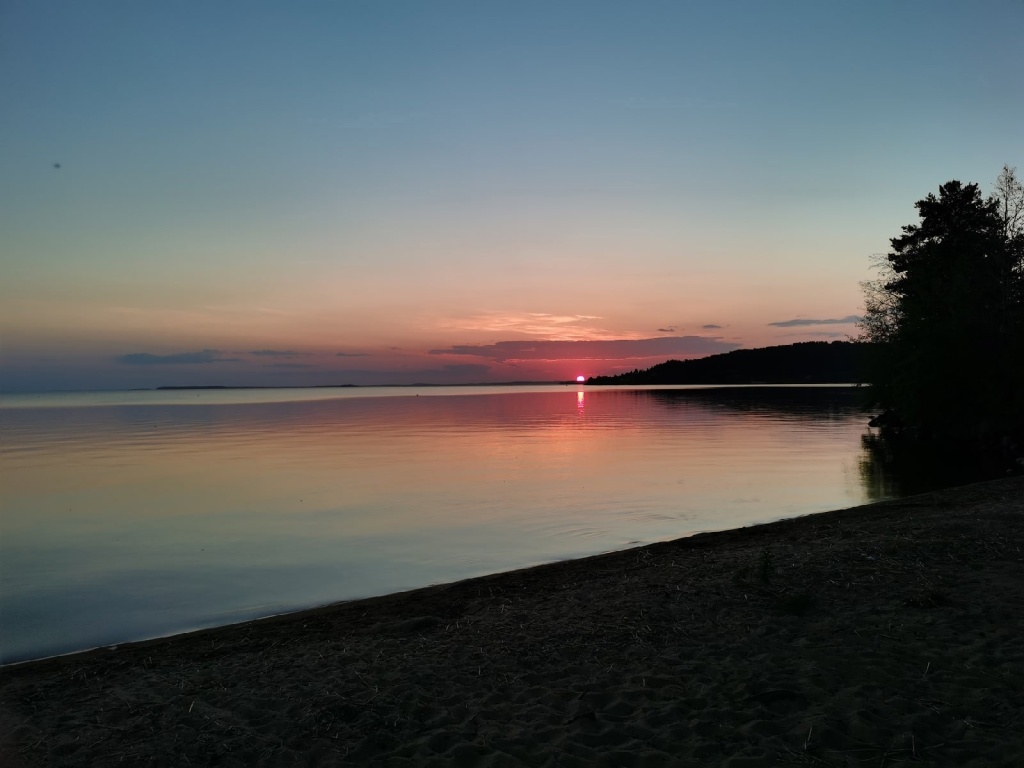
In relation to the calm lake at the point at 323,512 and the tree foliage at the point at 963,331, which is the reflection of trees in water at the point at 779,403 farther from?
the calm lake at the point at 323,512

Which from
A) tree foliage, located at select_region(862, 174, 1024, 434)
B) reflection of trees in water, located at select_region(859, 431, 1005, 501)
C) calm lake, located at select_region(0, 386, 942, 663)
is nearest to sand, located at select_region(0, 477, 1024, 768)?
calm lake, located at select_region(0, 386, 942, 663)

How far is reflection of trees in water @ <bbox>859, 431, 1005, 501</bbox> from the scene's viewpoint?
24578 millimetres

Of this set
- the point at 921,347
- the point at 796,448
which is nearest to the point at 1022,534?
the point at 796,448

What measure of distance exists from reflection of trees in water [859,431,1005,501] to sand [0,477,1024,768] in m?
14.5

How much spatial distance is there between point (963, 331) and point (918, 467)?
520 inches

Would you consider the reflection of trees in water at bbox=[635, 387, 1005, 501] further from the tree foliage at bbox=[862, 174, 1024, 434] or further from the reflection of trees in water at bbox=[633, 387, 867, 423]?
the reflection of trees in water at bbox=[633, 387, 867, 423]

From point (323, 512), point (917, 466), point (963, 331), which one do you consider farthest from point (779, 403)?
point (323, 512)

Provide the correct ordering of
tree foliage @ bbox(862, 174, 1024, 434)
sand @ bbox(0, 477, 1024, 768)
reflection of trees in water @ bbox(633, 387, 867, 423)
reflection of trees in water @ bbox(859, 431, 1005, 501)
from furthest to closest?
reflection of trees in water @ bbox(633, 387, 867, 423), tree foliage @ bbox(862, 174, 1024, 434), reflection of trees in water @ bbox(859, 431, 1005, 501), sand @ bbox(0, 477, 1024, 768)

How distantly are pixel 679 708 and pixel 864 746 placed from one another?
4.69ft

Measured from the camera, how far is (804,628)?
315 inches

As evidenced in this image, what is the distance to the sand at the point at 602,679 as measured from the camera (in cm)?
552

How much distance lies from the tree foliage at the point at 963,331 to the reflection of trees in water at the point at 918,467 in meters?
2.46

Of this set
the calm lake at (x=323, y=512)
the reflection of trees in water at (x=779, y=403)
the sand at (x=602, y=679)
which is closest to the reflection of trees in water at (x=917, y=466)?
the calm lake at (x=323, y=512)

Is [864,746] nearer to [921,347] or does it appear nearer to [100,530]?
[100,530]
